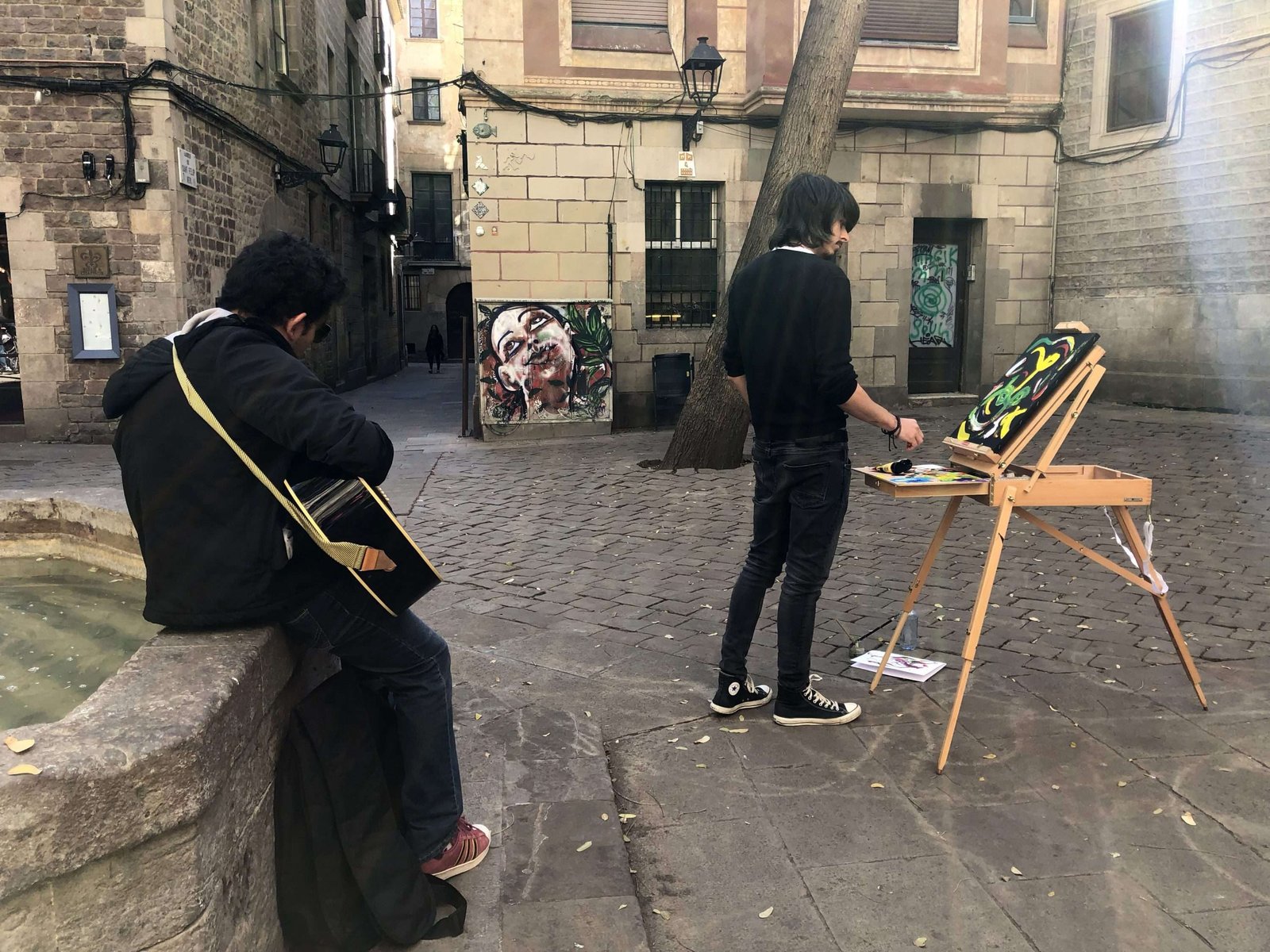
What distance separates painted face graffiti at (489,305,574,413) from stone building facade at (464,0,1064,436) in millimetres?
297

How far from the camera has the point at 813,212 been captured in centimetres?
338

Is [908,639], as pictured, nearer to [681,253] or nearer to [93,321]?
[681,253]

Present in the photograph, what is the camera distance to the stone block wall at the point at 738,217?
12.3 metres

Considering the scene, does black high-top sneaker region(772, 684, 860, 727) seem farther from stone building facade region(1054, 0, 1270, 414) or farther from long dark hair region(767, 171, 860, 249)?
stone building facade region(1054, 0, 1270, 414)

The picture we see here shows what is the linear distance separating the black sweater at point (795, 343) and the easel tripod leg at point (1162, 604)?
1.04 m

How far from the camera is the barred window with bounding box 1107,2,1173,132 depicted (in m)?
12.9

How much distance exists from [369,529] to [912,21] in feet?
42.1

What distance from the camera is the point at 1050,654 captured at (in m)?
4.31

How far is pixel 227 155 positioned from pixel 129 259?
2481 millimetres

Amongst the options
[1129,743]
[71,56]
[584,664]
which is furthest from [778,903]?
[71,56]

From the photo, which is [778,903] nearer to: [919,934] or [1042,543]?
[919,934]

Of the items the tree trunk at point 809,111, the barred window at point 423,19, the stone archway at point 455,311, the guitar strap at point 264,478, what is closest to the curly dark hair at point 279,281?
the guitar strap at point 264,478

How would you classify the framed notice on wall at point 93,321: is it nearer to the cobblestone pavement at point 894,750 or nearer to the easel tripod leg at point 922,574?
the cobblestone pavement at point 894,750

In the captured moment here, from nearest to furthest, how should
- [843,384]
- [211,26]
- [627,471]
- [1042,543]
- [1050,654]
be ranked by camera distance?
[843,384], [1050,654], [1042,543], [627,471], [211,26]
